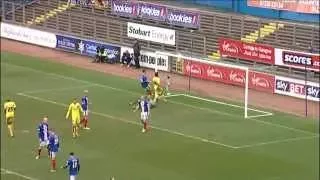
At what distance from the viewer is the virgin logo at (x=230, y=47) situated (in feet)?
181

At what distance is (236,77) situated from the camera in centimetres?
5353

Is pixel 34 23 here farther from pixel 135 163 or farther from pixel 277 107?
pixel 135 163

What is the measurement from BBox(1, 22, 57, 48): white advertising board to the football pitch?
38.3 ft

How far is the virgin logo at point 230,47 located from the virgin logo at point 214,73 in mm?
1614

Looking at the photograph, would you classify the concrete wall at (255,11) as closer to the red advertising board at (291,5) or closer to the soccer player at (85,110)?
the red advertising board at (291,5)

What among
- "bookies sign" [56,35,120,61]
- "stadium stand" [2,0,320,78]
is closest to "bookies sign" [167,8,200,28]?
"stadium stand" [2,0,320,78]

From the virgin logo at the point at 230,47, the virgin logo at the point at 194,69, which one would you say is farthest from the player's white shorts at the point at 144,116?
the virgin logo at the point at 230,47

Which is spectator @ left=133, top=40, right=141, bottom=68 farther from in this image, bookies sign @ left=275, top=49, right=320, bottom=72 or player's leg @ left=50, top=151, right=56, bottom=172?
player's leg @ left=50, top=151, right=56, bottom=172

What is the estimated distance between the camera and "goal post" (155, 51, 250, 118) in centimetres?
5322

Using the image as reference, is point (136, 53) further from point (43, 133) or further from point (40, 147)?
point (43, 133)

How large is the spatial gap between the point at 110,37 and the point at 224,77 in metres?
11.1

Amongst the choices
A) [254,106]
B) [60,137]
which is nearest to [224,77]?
[254,106]

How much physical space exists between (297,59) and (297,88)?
168cm

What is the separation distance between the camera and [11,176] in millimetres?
35219
